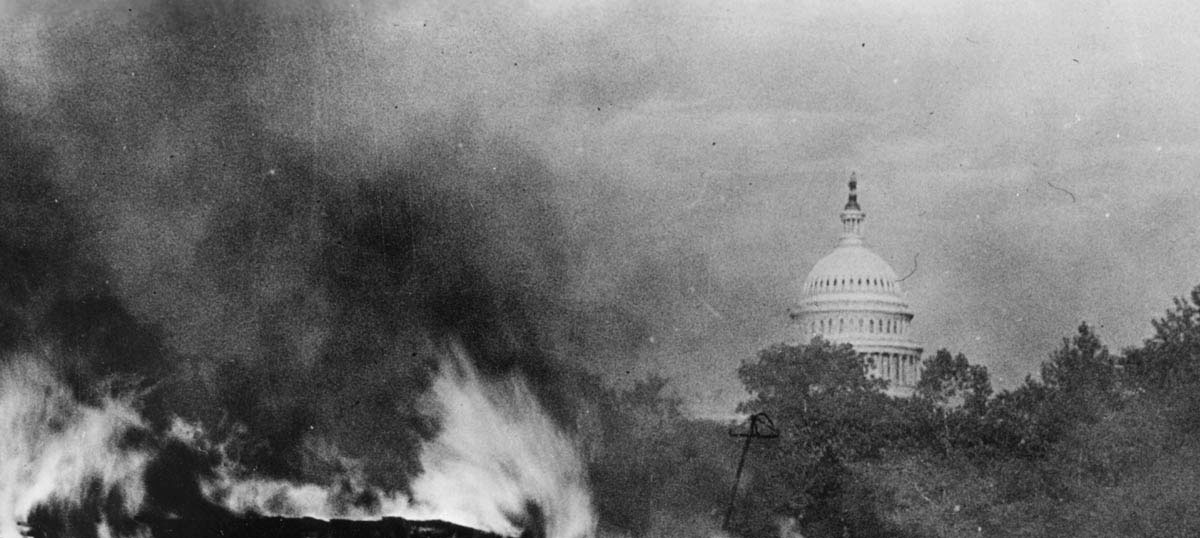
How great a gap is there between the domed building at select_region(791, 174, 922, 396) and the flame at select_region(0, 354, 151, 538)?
98.4 m

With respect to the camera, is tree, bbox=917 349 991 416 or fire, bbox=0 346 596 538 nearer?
fire, bbox=0 346 596 538

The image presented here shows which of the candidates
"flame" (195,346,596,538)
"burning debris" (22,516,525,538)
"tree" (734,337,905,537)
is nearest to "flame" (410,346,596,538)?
"flame" (195,346,596,538)

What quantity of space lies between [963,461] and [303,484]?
74.9 ft

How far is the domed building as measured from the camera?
15938 centimetres

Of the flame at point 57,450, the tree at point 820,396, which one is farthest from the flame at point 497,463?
the tree at point 820,396

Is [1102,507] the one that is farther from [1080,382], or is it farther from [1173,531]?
[1080,382]

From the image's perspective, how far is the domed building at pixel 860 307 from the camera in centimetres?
15938

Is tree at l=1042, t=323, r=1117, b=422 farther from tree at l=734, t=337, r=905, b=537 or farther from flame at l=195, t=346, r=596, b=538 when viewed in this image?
flame at l=195, t=346, r=596, b=538

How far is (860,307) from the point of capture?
162 metres

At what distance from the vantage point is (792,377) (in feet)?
343

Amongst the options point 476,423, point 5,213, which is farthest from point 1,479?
point 476,423

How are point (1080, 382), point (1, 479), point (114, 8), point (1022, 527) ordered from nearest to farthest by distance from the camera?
point (1, 479), point (114, 8), point (1022, 527), point (1080, 382)

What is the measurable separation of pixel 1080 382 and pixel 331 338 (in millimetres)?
26619

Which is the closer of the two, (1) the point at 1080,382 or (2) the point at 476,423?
(2) the point at 476,423
